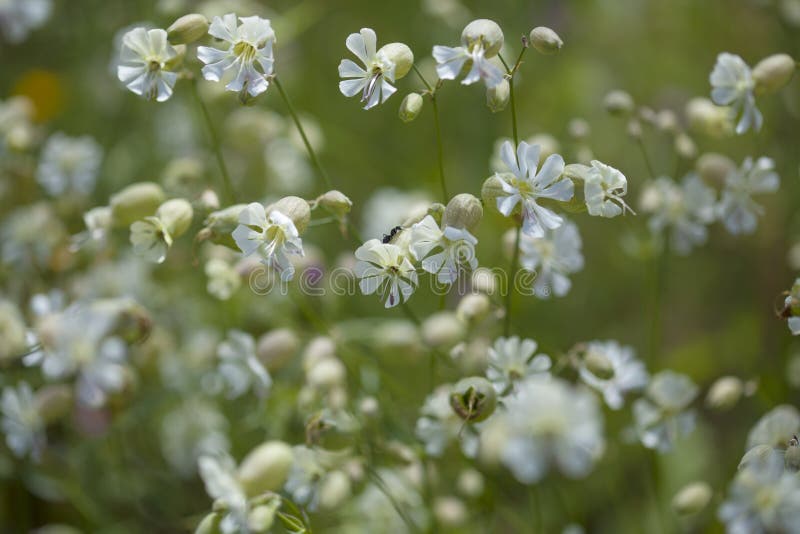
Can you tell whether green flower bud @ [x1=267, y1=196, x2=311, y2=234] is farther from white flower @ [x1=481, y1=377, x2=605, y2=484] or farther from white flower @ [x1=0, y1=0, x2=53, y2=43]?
white flower @ [x1=0, y1=0, x2=53, y2=43]

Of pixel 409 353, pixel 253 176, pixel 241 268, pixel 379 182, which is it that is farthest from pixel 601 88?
pixel 241 268

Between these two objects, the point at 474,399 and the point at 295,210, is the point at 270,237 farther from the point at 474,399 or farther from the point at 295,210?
the point at 474,399

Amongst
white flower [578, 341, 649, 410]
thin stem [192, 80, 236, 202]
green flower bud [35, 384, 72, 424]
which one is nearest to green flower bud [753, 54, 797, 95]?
white flower [578, 341, 649, 410]

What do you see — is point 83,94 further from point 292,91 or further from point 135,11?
point 292,91

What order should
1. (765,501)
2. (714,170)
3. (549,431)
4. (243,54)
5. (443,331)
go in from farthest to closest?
(714,170) < (443,331) < (243,54) < (765,501) < (549,431)

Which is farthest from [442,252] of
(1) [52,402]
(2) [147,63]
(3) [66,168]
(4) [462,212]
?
(3) [66,168]
